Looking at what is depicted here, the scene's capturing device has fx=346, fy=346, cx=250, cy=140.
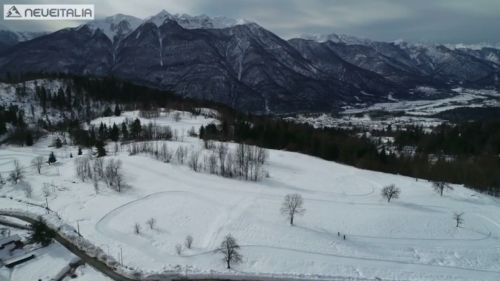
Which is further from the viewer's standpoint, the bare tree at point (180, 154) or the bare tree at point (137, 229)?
the bare tree at point (180, 154)

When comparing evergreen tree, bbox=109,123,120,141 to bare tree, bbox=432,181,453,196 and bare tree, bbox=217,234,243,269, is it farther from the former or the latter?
bare tree, bbox=432,181,453,196

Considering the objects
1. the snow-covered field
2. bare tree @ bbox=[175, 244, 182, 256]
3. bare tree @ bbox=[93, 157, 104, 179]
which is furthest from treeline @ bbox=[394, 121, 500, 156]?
bare tree @ bbox=[93, 157, 104, 179]

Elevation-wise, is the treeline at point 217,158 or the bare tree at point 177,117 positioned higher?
the bare tree at point 177,117

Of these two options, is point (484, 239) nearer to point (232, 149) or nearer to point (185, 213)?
point (185, 213)

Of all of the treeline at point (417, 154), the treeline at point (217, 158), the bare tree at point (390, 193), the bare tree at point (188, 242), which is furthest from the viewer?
the treeline at point (417, 154)

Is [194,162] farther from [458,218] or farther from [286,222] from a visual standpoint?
[458,218]

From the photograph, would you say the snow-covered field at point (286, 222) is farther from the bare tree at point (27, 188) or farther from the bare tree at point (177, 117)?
the bare tree at point (177, 117)

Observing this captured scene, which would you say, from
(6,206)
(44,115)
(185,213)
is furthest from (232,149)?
(44,115)

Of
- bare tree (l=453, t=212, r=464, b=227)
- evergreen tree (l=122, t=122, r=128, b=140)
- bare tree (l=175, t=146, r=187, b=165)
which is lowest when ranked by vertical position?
bare tree (l=453, t=212, r=464, b=227)

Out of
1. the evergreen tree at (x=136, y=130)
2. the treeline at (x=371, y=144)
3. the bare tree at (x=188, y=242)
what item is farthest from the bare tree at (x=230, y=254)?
the evergreen tree at (x=136, y=130)

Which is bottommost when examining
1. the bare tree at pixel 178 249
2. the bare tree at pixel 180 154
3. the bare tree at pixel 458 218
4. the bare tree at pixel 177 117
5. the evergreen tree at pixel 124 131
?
the bare tree at pixel 178 249
